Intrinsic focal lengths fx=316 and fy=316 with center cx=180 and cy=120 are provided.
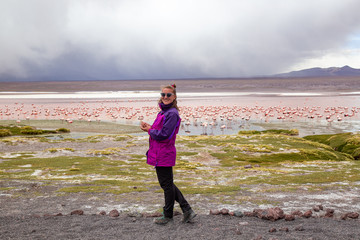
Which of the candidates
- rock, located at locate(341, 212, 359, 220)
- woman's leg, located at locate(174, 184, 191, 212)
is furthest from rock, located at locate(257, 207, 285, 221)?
woman's leg, located at locate(174, 184, 191, 212)

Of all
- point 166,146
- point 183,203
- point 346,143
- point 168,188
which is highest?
point 166,146

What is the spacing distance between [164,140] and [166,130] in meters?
0.27

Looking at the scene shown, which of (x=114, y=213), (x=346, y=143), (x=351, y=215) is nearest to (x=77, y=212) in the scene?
(x=114, y=213)

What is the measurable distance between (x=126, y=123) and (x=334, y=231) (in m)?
39.1

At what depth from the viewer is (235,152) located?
21953 millimetres

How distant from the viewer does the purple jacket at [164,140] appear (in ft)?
25.3

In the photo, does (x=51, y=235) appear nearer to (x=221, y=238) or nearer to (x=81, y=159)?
(x=221, y=238)

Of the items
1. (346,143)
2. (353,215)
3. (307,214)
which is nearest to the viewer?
(353,215)

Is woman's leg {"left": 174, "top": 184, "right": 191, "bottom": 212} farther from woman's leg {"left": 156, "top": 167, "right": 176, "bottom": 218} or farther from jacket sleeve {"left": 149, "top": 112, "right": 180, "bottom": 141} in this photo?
jacket sleeve {"left": 149, "top": 112, "right": 180, "bottom": 141}

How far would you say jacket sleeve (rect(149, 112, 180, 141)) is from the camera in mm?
7676

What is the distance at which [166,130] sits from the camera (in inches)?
304

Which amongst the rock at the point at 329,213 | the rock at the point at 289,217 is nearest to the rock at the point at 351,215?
the rock at the point at 329,213

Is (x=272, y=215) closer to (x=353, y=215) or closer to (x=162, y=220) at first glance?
(x=353, y=215)

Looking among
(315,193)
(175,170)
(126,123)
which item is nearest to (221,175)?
(175,170)
